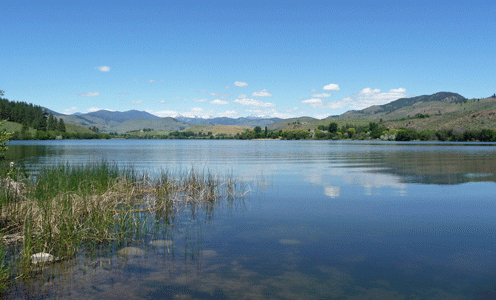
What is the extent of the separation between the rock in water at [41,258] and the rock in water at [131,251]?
5.17 ft

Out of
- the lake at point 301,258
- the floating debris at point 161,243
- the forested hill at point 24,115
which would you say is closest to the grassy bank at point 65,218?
the lake at point 301,258

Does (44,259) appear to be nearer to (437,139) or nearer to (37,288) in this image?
(37,288)

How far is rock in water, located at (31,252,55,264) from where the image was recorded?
8017 millimetres

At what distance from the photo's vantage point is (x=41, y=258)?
8.12m

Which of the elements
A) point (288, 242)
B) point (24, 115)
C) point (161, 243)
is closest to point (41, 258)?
point (161, 243)

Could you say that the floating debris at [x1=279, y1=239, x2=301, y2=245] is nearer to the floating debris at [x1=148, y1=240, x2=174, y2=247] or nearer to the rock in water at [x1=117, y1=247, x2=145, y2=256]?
the floating debris at [x1=148, y1=240, x2=174, y2=247]

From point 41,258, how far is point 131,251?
6.75ft

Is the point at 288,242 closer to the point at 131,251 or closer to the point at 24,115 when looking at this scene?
the point at 131,251

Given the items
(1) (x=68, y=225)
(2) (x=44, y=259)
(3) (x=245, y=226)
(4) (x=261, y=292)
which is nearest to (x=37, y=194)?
(1) (x=68, y=225)

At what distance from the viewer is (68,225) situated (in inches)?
373

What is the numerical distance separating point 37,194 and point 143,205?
13.3 ft

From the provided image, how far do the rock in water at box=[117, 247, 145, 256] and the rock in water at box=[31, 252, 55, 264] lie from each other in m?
1.58

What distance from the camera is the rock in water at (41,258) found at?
8017 millimetres

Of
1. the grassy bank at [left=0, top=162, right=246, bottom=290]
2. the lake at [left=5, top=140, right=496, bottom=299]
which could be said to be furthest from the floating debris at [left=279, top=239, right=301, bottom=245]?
the grassy bank at [left=0, top=162, right=246, bottom=290]
